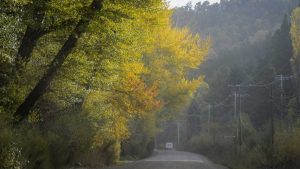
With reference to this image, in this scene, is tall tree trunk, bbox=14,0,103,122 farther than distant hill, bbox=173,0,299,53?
No

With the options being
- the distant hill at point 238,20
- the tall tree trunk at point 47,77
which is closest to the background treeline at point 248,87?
the distant hill at point 238,20

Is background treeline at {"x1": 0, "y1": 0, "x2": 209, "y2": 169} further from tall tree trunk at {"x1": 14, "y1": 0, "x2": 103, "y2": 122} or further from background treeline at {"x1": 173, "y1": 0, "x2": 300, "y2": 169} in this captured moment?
background treeline at {"x1": 173, "y1": 0, "x2": 300, "y2": 169}

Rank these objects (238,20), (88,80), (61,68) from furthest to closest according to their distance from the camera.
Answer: (238,20) → (88,80) → (61,68)

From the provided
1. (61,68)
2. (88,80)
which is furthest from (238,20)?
(61,68)

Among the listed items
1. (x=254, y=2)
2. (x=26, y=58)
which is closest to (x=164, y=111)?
(x=26, y=58)

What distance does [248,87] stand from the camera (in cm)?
7725

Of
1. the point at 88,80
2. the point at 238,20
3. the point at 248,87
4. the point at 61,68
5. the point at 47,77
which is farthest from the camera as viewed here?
the point at 238,20

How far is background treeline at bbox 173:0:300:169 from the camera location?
115 feet

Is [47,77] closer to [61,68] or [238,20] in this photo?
[61,68]

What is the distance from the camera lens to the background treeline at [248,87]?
35.0 metres

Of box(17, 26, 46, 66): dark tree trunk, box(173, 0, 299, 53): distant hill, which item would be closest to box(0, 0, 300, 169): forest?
box(17, 26, 46, 66): dark tree trunk

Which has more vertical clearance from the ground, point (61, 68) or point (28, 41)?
point (28, 41)

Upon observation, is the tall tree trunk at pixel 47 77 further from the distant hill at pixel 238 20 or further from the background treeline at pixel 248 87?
the distant hill at pixel 238 20

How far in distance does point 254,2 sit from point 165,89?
4491 inches
